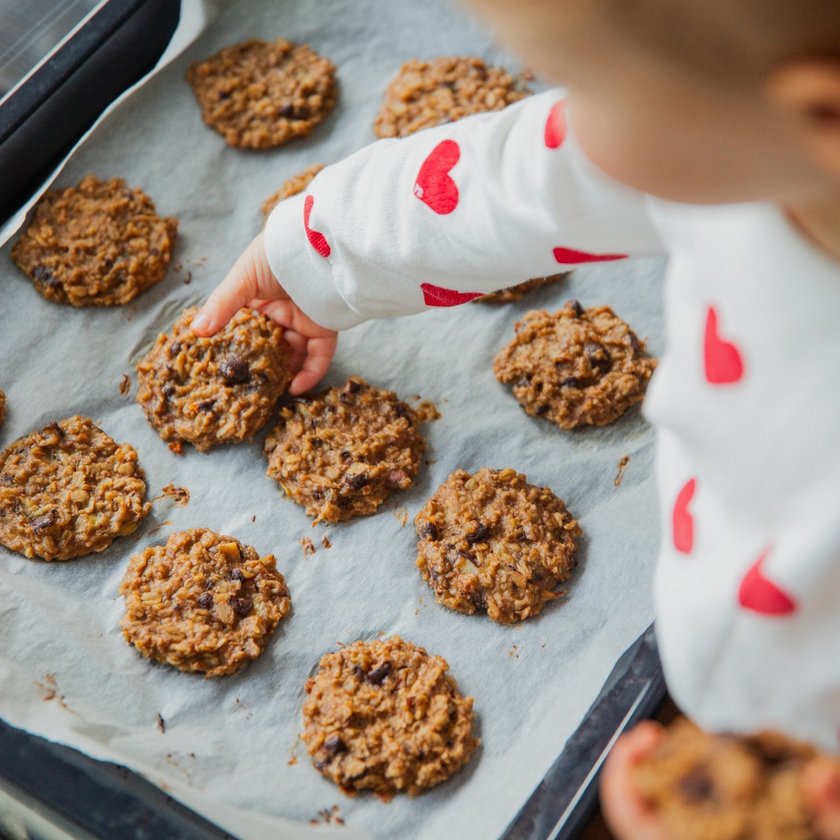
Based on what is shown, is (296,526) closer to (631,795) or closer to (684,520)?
(684,520)

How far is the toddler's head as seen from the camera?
55 centimetres

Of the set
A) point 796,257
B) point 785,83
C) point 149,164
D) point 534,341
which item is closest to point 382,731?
point 534,341

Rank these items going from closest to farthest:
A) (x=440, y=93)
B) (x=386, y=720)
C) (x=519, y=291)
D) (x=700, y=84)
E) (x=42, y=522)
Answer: (x=700, y=84)
(x=386, y=720)
(x=42, y=522)
(x=519, y=291)
(x=440, y=93)

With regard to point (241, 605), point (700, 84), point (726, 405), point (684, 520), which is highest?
point (700, 84)

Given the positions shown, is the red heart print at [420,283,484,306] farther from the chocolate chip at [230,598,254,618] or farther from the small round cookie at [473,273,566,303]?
the chocolate chip at [230,598,254,618]

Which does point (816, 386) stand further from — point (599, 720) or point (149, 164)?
point (149, 164)

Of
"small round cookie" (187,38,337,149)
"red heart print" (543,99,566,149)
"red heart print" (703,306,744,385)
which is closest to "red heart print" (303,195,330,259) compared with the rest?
"red heart print" (543,99,566,149)

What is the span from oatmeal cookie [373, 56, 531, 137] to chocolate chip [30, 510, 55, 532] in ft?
2.67

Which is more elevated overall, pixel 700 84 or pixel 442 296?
pixel 700 84

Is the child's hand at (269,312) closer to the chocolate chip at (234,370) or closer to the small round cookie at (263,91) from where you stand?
the chocolate chip at (234,370)

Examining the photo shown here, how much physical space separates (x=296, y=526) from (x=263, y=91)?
0.78 m

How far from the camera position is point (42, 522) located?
4.23 feet

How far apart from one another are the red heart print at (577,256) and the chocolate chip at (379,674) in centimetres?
54

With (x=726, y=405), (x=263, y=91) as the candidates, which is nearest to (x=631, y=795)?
(x=726, y=405)
